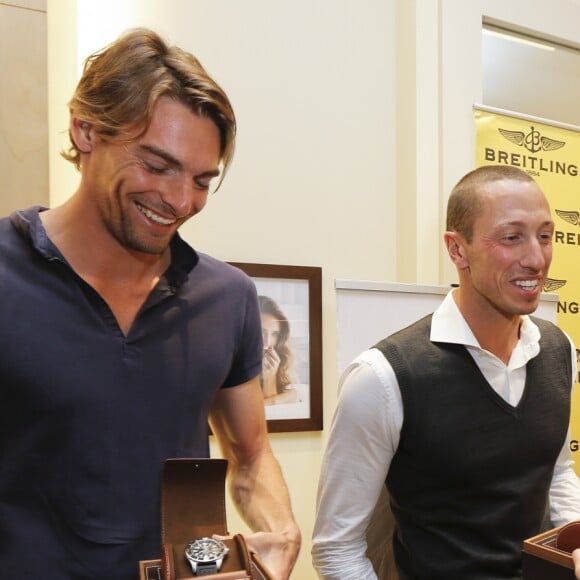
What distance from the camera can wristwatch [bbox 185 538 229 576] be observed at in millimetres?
810

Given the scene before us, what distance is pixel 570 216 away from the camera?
3051 mm

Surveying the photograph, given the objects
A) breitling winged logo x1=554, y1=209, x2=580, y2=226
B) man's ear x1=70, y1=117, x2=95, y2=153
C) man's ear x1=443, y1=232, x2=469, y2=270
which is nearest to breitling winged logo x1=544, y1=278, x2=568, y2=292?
breitling winged logo x1=554, y1=209, x2=580, y2=226

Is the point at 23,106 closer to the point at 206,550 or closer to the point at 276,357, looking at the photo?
the point at 276,357

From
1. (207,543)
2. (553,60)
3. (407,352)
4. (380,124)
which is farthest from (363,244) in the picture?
(207,543)

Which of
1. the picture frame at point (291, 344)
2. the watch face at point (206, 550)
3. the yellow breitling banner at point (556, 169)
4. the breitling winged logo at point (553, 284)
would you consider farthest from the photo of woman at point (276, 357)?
the watch face at point (206, 550)

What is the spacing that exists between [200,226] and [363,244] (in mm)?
712

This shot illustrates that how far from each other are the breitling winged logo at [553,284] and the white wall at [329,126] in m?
0.55

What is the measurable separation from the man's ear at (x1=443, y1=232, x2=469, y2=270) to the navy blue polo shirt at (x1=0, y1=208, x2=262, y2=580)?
82cm

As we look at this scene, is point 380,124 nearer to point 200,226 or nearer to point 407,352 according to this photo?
point 200,226

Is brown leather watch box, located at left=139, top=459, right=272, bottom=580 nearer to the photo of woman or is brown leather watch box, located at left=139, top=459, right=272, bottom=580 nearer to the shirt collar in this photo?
the shirt collar

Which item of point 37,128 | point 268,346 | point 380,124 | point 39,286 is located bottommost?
point 268,346

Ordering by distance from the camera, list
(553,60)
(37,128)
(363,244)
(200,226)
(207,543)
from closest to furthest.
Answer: (207,543) → (37,128) → (200,226) → (363,244) → (553,60)

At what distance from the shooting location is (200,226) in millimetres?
2406

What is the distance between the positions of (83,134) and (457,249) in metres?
A: 0.97
